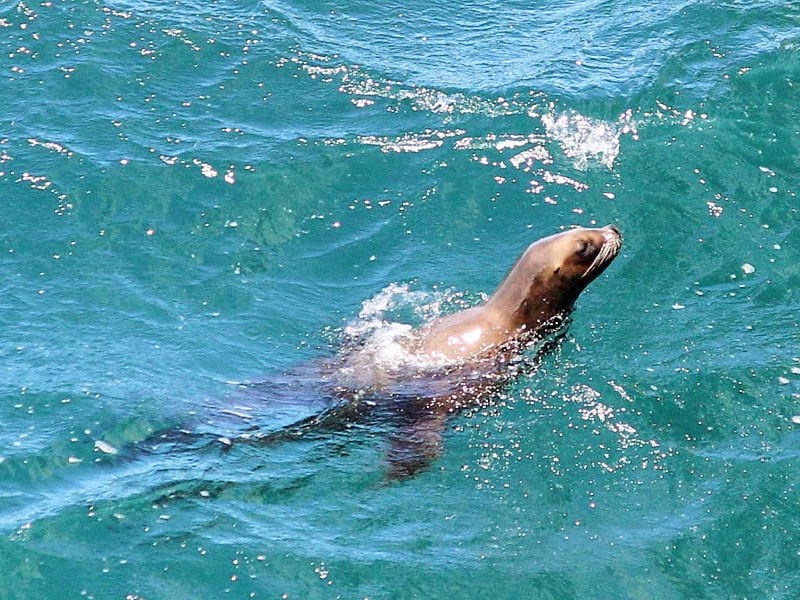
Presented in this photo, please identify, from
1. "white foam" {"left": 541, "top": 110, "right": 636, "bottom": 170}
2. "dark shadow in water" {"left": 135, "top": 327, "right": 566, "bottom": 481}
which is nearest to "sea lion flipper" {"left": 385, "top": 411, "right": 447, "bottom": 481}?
"dark shadow in water" {"left": 135, "top": 327, "right": 566, "bottom": 481}

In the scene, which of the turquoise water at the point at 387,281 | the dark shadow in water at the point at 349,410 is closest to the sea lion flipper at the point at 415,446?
the dark shadow in water at the point at 349,410

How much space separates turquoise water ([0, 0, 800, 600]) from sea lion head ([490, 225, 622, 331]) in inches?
16.6

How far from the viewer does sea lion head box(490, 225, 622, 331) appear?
32.0 feet

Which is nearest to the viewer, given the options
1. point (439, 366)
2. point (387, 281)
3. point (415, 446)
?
point (415, 446)

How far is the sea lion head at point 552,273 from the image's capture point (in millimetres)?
9742

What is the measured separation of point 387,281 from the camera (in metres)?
10.8

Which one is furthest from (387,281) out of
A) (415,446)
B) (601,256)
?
(415,446)

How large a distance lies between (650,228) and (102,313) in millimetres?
5205

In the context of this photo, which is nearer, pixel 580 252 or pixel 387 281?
pixel 580 252

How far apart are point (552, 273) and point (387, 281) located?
5.67 feet

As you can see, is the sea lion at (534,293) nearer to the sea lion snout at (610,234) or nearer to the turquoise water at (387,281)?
the sea lion snout at (610,234)

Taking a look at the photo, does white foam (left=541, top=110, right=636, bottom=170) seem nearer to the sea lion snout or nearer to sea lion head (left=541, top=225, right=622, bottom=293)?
the sea lion snout

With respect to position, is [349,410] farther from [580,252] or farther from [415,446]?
[580,252]

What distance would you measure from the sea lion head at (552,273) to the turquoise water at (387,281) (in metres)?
0.42
